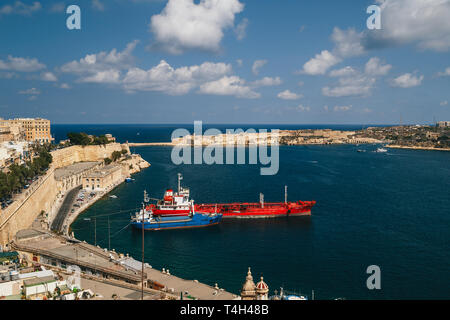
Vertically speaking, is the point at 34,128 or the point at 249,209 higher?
the point at 34,128

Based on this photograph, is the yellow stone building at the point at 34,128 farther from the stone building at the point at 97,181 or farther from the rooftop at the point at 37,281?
the rooftop at the point at 37,281

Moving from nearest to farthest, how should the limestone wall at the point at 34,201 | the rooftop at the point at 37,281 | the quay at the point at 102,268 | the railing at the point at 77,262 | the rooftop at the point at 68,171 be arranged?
the rooftop at the point at 37,281, the quay at the point at 102,268, the railing at the point at 77,262, the limestone wall at the point at 34,201, the rooftop at the point at 68,171

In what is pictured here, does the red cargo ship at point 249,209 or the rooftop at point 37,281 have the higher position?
the rooftop at point 37,281

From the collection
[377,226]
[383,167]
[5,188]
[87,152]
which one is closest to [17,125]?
[87,152]

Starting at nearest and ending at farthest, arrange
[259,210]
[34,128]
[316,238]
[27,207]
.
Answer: [27,207] < [316,238] < [259,210] < [34,128]

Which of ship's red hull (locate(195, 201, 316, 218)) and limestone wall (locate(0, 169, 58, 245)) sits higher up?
limestone wall (locate(0, 169, 58, 245))

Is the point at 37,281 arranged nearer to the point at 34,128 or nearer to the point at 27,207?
the point at 27,207

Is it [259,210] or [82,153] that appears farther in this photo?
[82,153]

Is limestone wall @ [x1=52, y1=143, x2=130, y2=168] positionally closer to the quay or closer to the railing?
the quay

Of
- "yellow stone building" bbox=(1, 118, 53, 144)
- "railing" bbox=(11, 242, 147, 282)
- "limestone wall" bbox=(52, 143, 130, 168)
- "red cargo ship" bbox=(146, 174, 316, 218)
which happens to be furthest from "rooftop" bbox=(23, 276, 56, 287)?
"yellow stone building" bbox=(1, 118, 53, 144)

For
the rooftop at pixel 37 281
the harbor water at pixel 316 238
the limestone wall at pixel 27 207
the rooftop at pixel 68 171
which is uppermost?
the rooftop at pixel 68 171

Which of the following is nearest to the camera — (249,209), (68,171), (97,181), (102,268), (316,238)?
(102,268)

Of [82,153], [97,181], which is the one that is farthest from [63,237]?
[82,153]

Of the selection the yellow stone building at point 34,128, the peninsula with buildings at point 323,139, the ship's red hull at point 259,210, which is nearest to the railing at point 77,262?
the ship's red hull at point 259,210
